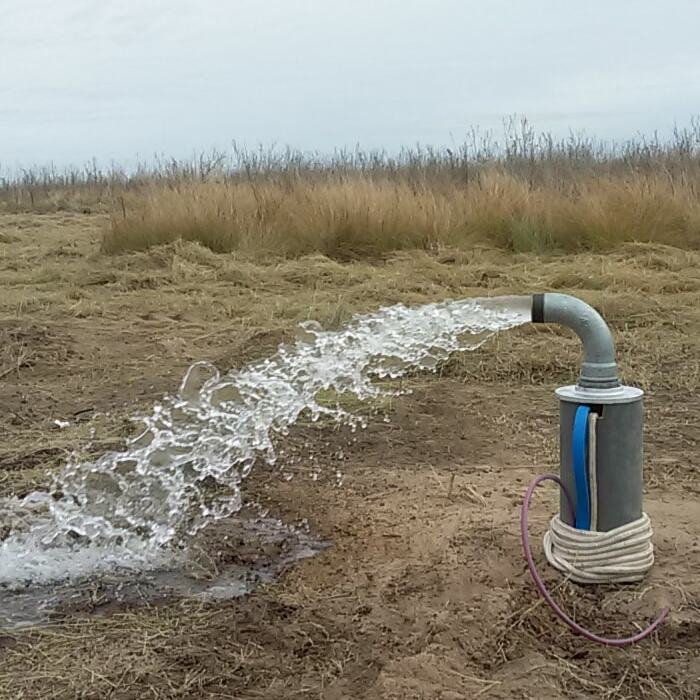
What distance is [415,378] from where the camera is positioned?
4.56 meters

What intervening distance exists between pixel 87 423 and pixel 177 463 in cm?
85

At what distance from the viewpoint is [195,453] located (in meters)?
3.36

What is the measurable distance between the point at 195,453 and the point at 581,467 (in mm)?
1562

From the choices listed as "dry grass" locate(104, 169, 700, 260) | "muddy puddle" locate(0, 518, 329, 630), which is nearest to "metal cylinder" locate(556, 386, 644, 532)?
"muddy puddle" locate(0, 518, 329, 630)

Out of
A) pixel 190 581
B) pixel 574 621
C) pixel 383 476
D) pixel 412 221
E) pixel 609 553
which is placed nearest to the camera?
pixel 574 621

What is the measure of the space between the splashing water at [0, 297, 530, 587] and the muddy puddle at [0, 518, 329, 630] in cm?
7

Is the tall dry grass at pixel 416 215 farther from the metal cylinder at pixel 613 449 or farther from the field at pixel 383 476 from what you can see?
the metal cylinder at pixel 613 449

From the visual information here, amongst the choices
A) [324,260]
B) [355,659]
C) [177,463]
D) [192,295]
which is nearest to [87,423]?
[177,463]

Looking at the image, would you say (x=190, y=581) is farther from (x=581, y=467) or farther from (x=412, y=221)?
(x=412, y=221)

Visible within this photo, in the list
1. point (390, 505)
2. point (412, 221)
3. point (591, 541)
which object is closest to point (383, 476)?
point (390, 505)

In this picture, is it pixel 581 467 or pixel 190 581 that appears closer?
pixel 581 467

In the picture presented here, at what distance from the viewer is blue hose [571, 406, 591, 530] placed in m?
2.22

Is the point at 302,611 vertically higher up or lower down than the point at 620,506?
lower down

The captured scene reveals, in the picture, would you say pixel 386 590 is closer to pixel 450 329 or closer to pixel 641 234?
pixel 450 329
